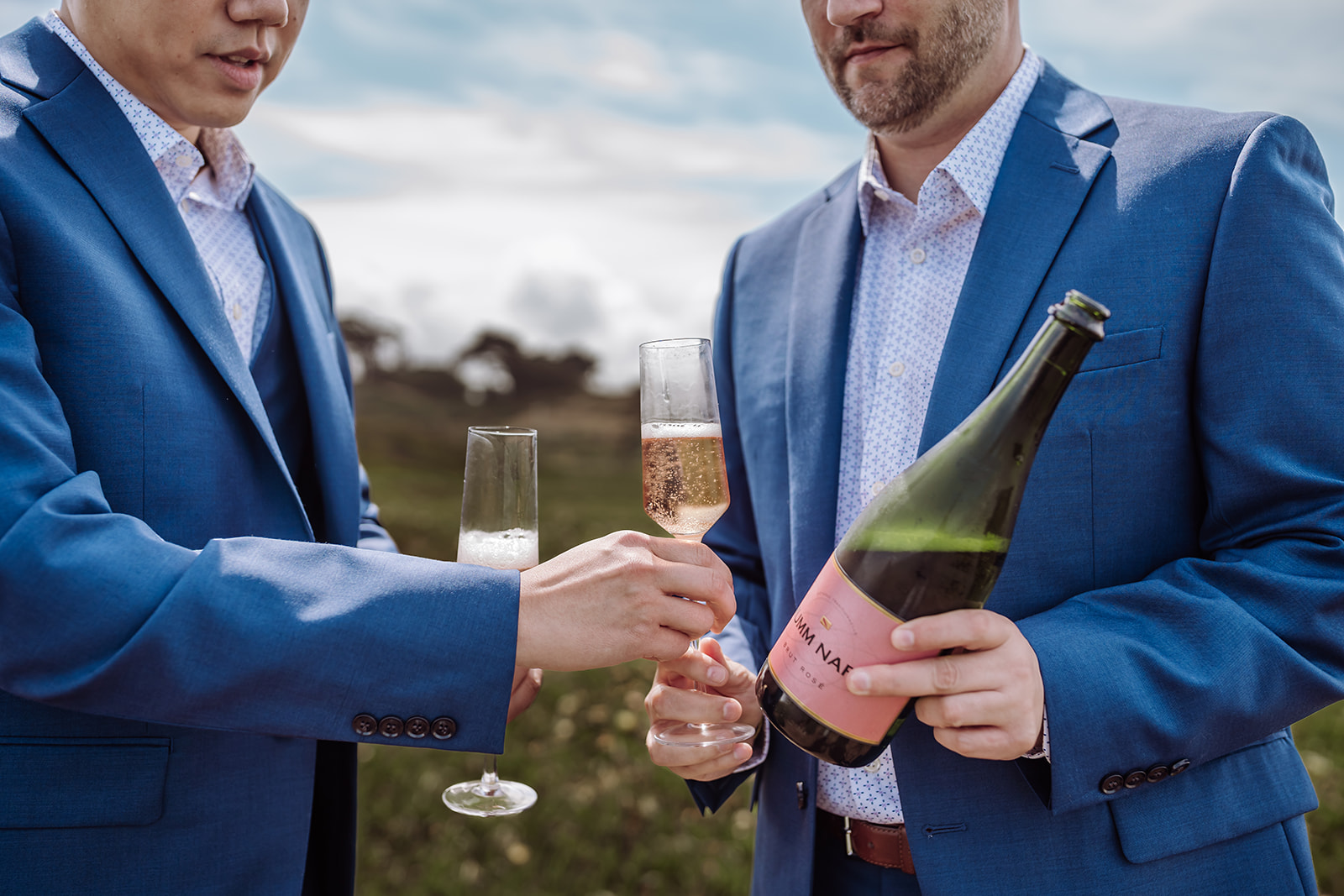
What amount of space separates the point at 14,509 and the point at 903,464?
1929 mm

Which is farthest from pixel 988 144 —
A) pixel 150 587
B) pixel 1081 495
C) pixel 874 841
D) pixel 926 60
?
pixel 150 587

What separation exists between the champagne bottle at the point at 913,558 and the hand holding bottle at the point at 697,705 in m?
0.21

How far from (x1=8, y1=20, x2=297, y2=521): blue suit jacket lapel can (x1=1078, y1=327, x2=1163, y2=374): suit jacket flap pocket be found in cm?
194

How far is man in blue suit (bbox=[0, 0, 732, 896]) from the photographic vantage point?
167 centimetres

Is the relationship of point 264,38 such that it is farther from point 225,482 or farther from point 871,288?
point 871,288

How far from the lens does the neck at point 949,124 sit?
250 centimetres

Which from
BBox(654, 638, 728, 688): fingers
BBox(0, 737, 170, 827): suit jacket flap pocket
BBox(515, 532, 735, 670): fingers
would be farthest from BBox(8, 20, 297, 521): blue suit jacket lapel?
BBox(654, 638, 728, 688): fingers

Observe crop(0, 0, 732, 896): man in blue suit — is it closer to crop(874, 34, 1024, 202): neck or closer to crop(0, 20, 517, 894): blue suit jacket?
crop(0, 20, 517, 894): blue suit jacket

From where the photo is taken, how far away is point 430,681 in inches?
69.7

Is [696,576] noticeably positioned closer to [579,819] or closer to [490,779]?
[490,779]

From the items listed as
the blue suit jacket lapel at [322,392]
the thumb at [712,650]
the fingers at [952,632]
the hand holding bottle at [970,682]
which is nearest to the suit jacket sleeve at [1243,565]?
the hand holding bottle at [970,682]

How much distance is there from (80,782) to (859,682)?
1.62m

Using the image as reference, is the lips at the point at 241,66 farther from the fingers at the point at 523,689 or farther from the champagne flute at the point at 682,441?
the fingers at the point at 523,689

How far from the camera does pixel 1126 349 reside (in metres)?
2.05
